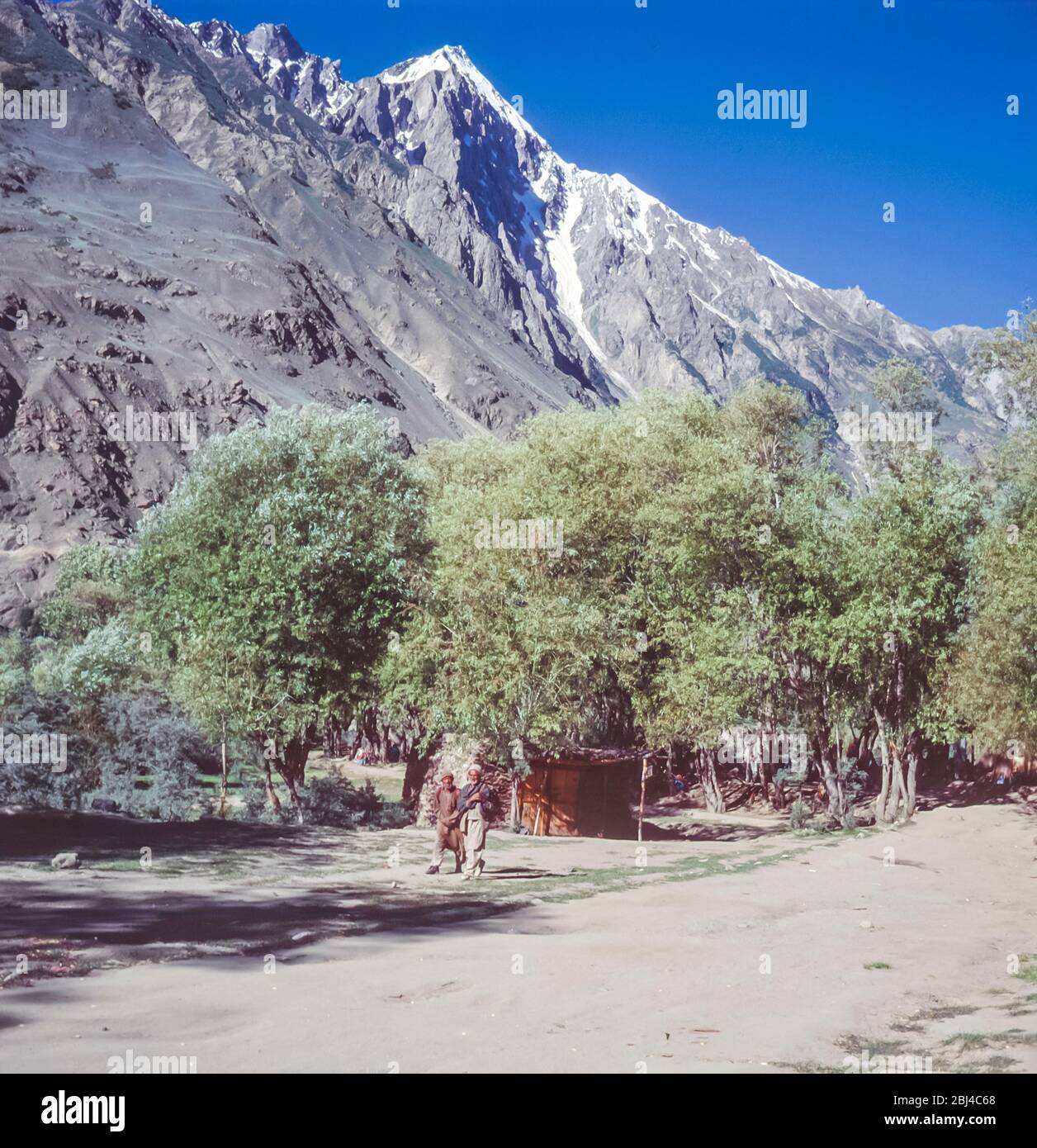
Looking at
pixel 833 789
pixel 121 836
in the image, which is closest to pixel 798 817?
pixel 833 789

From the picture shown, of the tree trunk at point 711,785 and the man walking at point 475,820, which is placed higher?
the man walking at point 475,820

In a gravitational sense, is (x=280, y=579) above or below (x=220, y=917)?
above

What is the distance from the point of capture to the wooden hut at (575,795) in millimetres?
32125

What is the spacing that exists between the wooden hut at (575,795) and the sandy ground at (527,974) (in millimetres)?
10636

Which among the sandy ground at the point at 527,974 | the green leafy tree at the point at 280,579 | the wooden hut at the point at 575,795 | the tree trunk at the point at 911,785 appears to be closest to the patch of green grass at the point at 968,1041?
the sandy ground at the point at 527,974

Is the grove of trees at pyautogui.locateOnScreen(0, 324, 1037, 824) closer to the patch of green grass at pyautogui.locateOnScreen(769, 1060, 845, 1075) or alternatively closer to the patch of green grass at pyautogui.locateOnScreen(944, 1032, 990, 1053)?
the patch of green grass at pyautogui.locateOnScreen(944, 1032, 990, 1053)

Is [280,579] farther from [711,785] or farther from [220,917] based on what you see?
[711,785]

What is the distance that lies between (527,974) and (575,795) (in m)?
21.9

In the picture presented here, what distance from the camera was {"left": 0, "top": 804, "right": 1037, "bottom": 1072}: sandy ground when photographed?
8359mm

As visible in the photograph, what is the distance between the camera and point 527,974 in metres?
11.2

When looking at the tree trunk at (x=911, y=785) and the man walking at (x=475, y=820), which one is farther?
the tree trunk at (x=911, y=785)

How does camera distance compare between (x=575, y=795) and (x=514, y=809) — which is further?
(x=575, y=795)

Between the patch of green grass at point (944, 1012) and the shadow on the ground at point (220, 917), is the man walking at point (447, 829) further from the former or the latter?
the patch of green grass at point (944, 1012)
